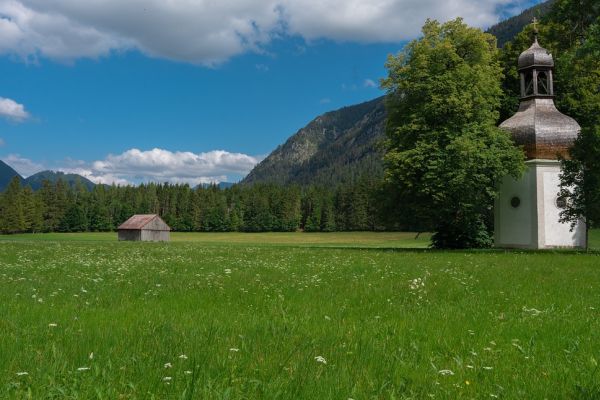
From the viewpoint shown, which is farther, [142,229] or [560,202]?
[142,229]

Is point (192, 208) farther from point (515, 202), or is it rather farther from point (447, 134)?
point (447, 134)

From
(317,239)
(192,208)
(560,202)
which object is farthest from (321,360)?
(192,208)

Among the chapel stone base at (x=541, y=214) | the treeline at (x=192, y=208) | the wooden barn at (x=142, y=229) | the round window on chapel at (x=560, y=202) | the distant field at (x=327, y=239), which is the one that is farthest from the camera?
the treeline at (x=192, y=208)

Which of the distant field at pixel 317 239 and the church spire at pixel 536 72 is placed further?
the distant field at pixel 317 239

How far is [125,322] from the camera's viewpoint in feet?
22.8

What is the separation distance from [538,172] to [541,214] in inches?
140

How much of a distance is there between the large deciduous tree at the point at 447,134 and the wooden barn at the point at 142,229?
232ft

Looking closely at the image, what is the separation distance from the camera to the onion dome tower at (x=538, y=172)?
41188 millimetres

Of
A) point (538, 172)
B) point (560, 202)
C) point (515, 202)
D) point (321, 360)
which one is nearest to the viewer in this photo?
point (321, 360)

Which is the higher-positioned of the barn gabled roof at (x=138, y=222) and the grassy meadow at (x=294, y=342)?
the barn gabled roof at (x=138, y=222)

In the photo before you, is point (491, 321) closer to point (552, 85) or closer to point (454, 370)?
point (454, 370)

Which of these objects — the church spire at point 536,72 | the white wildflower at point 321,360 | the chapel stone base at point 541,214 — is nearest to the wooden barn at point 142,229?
the chapel stone base at point 541,214

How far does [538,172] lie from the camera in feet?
135

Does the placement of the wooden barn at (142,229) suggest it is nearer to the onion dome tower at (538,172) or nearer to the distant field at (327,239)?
the distant field at (327,239)
